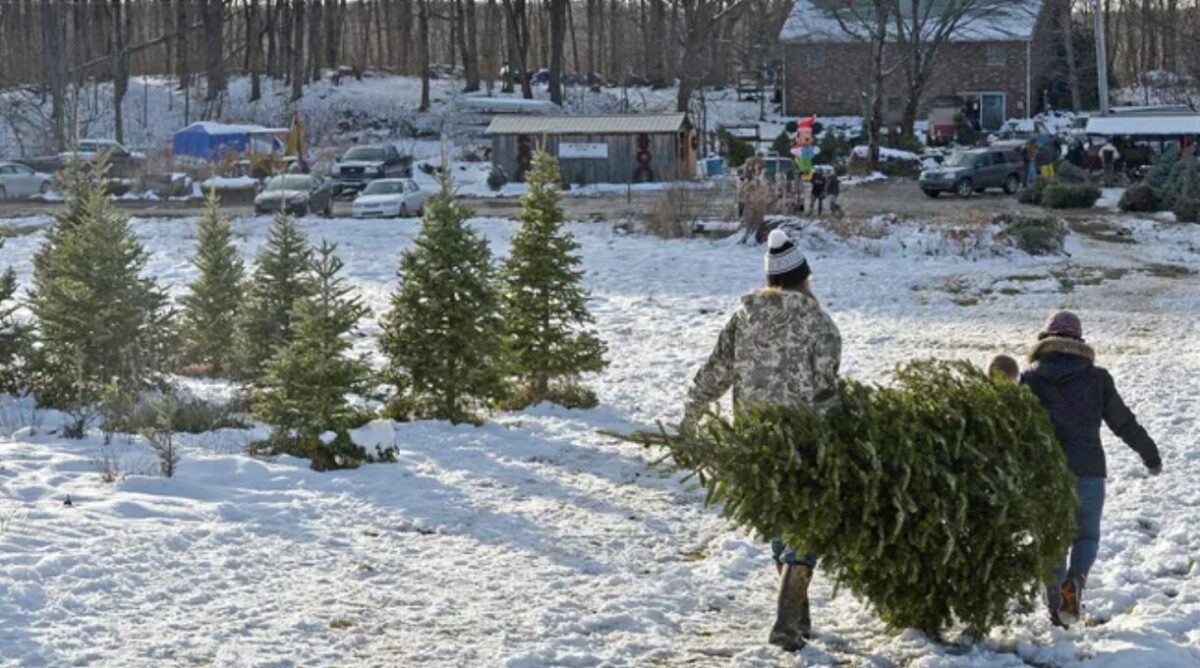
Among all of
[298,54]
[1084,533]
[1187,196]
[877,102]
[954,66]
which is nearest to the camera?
[1084,533]

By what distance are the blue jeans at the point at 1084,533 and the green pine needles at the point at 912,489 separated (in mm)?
549

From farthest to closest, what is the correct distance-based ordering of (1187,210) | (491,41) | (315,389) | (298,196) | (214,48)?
(491,41) → (214,48) → (298,196) → (1187,210) → (315,389)

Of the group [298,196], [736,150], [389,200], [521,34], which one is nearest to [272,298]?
[389,200]

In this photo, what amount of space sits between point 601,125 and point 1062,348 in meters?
42.5

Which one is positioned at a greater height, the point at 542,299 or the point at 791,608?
the point at 542,299

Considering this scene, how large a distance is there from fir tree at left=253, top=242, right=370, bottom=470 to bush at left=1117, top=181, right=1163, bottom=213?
30392mm

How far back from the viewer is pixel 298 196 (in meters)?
40.2

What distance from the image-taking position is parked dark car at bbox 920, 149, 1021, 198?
44344 millimetres

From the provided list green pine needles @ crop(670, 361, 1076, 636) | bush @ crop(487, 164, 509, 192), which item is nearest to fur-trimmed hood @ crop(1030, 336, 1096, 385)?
green pine needles @ crop(670, 361, 1076, 636)

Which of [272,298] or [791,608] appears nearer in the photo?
[791,608]

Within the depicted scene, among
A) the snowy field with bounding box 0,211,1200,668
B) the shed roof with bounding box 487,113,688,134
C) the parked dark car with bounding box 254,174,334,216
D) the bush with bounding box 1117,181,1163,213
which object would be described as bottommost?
the snowy field with bounding box 0,211,1200,668

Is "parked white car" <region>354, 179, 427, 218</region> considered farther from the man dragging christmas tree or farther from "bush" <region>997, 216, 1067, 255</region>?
the man dragging christmas tree

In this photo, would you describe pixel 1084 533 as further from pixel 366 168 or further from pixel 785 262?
pixel 366 168

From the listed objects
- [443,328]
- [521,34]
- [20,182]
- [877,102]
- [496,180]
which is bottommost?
[443,328]
